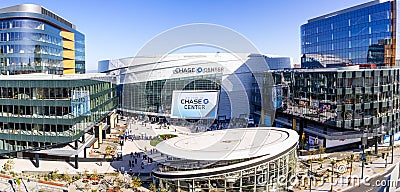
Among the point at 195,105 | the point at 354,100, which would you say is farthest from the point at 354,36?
the point at 195,105

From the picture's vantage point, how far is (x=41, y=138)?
1889cm

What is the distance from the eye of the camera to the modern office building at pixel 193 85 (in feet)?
119

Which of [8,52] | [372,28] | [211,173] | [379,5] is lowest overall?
[211,173]

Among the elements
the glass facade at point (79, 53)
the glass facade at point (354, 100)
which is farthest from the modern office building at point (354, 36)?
the glass facade at point (79, 53)

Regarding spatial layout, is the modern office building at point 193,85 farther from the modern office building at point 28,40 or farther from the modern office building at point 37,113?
the modern office building at point 37,113

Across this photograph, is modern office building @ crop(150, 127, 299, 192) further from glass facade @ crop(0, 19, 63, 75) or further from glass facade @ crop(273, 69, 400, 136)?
glass facade @ crop(0, 19, 63, 75)

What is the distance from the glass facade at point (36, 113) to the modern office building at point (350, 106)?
59.0 ft

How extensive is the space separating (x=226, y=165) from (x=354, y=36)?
27.8 m

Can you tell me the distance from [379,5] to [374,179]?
20436 mm

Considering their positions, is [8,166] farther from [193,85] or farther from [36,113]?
[193,85]

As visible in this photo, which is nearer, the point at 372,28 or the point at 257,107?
the point at 372,28

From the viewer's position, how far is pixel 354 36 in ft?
113

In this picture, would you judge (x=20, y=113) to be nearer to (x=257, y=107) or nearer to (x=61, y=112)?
(x=61, y=112)

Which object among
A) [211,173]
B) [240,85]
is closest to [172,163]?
[211,173]
